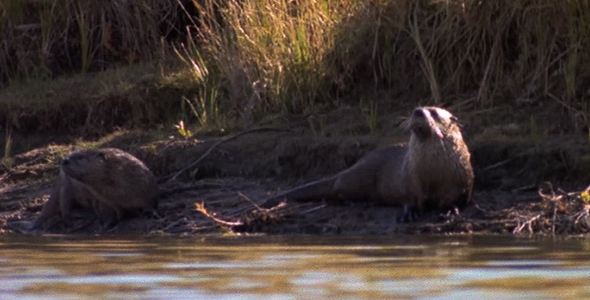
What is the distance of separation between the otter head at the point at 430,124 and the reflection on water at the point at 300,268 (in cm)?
79

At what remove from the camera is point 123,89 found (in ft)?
35.7

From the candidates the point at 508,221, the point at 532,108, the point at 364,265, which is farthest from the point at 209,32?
the point at 364,265

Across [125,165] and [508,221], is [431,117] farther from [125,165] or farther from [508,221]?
[125,165]

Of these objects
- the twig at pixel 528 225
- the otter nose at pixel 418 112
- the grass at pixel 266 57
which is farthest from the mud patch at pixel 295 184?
the otter nose at pixel 418 112

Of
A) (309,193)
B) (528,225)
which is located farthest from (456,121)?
(528,225)

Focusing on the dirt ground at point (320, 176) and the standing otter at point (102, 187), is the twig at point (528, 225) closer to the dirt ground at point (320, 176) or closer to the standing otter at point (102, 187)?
the dirt ground at point (320, 176)

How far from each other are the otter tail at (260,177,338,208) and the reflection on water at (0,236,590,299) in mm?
960

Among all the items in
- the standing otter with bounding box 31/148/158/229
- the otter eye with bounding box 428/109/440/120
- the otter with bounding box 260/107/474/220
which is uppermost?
the otter eye with bounding box 428/109/440/120

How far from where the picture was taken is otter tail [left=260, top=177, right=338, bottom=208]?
8.38m

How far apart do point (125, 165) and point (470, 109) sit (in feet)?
7.07

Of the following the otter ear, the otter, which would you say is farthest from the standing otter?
the otter ear

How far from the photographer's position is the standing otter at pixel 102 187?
870cm

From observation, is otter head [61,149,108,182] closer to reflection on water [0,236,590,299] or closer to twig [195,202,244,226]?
twig [195,202,244,226]

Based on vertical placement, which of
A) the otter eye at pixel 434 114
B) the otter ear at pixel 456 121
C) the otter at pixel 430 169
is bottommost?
the otter at pixel 430 169
